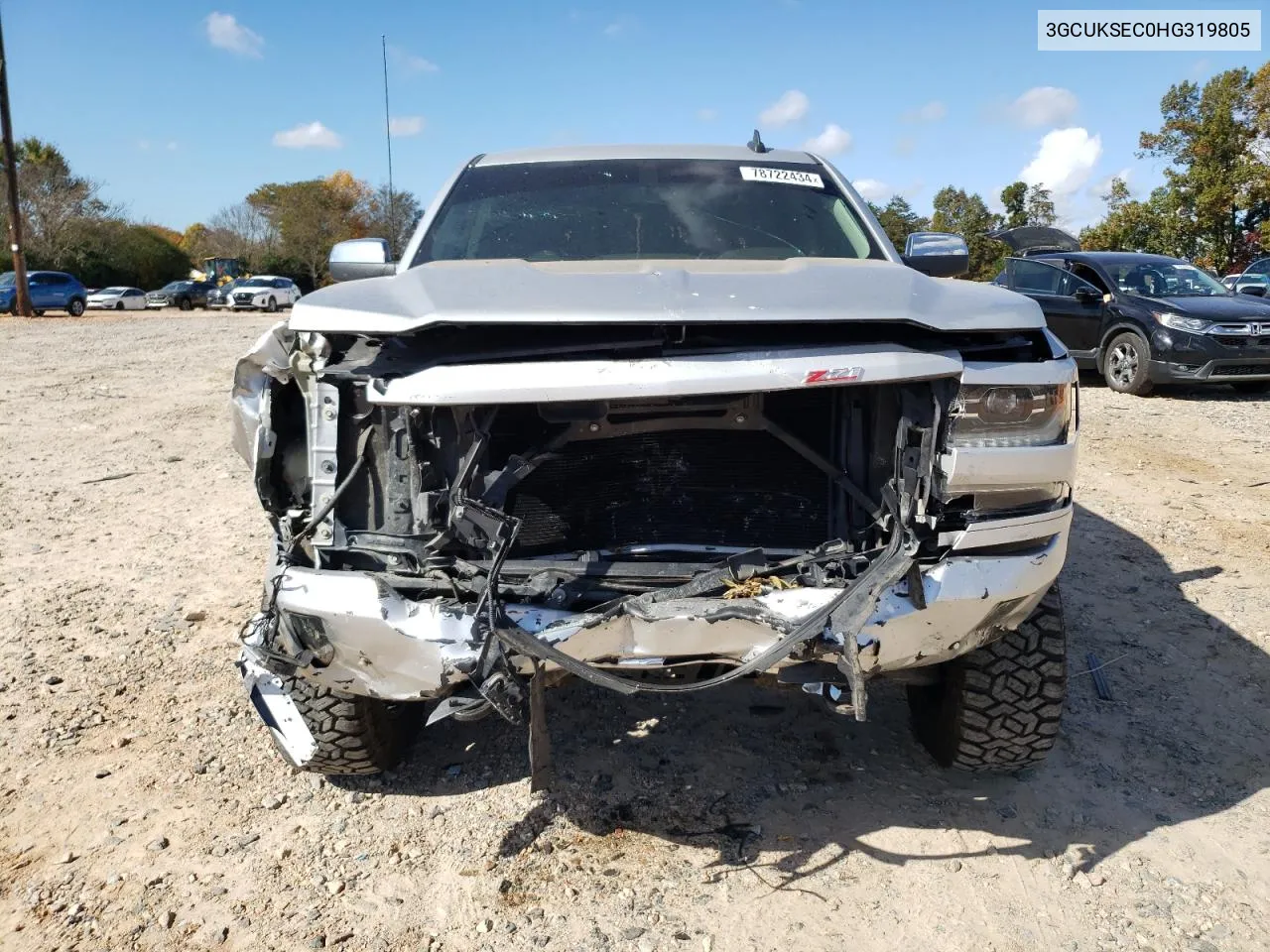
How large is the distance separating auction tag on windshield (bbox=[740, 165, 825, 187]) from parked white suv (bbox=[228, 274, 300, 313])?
1328 inches

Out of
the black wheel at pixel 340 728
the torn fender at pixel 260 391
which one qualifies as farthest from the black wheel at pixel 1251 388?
the torn fender at pixel 260 391

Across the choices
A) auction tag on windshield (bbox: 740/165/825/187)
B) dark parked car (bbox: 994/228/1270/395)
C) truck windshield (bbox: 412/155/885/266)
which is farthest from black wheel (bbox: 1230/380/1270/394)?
truck windshield (bbox: 412/155/885/266)

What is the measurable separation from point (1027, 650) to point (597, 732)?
1380 millimetres

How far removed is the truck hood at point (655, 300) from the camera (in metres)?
2.13

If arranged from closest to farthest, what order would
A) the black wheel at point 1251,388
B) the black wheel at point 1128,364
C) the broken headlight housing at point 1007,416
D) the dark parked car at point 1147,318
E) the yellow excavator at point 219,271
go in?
the broken headlight housing at point 1007,416 < the dark parked car at point 1147,318 < the black wheel at point 1128,364 < the black wheel at point 1251,388 < the yellow excavator at point 219,271

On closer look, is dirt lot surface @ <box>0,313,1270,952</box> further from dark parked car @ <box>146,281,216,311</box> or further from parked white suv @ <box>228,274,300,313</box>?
dark parked car @ <box>146,281,216,311</box>

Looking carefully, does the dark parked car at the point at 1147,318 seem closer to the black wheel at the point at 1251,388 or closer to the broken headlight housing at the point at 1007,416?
the black wheel at the point at 1251,388

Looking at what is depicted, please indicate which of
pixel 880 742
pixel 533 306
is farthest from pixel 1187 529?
pixel 533 306

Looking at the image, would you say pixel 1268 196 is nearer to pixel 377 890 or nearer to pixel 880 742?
pixel 880 742

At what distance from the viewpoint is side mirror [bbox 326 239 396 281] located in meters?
3.61

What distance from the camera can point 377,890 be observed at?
2438mm

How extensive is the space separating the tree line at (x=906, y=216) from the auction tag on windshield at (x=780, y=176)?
2.05 meters

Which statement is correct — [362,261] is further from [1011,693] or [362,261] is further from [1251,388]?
[1251,388]

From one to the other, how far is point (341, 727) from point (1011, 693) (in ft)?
6.18
